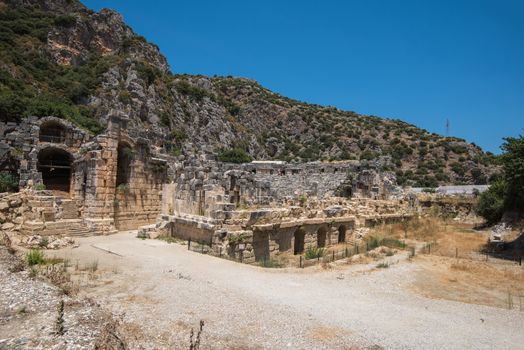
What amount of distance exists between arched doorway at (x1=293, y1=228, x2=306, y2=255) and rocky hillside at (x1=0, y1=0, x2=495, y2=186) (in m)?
27.1

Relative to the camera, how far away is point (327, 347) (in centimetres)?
501

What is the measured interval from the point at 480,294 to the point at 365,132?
57.2 metres

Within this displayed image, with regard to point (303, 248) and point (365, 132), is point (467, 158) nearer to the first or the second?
point (365, 132)

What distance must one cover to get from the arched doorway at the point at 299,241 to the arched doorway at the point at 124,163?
10.4 metres

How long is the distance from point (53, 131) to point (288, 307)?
25.4m

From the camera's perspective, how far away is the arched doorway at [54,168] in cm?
2309

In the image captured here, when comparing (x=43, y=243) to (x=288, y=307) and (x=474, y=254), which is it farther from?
(x=474, y=254)

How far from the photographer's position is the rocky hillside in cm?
4338

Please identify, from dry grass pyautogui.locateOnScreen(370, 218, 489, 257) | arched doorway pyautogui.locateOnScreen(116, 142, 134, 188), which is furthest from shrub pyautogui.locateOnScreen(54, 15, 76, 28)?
dry grass pyautogui.locateOnScreen(370, 218, 489, 257)

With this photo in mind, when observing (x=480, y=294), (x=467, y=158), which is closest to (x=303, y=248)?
(x=480, y=294)

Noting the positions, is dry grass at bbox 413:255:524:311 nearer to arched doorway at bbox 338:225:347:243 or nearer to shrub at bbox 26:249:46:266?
arched doorway at bbox 338:225:347:243

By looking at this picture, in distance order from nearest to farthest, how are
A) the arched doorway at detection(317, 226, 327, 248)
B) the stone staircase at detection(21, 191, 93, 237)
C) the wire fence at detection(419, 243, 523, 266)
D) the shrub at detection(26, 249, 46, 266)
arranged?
the shrub at detection(26, 249, 46, 266) → the wire fence at detection(419, 243, 523, 266) → the stone staircase at detection(21, 191, 93, 237) → the arched doorway at detection(317, 226, 327, 248)

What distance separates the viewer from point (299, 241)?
14609 mm

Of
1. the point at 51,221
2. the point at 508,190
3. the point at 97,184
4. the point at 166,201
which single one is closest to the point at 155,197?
the point at 166,201
